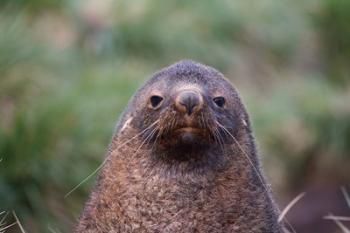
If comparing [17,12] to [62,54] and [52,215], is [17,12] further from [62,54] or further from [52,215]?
[52,215]

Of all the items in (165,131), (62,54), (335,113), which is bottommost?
(335,113)

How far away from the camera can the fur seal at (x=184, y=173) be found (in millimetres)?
5812

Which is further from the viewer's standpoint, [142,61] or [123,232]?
[142,61]

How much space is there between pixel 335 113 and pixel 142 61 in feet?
7.67

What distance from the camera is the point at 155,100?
6000mm

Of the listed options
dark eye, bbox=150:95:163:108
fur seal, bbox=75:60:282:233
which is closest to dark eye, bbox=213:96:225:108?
fur seal, bbox=75:60:282:233

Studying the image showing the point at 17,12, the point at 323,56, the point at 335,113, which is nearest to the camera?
the point at 17,12

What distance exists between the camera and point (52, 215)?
9797 millimetres

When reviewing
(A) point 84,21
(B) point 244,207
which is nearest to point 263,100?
(A) point 84,21

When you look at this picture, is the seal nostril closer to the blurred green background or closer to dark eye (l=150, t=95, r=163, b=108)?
dark eye (l=150, t=95, r=163, b=108)

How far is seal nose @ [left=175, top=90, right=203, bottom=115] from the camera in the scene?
5.70 metres

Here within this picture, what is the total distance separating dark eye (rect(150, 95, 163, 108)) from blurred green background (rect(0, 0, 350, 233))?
3635 millimetres

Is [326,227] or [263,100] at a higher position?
[263,100]

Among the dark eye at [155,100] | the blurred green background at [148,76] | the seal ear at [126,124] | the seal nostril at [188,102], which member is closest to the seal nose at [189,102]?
the seal nostril at [188,102]
